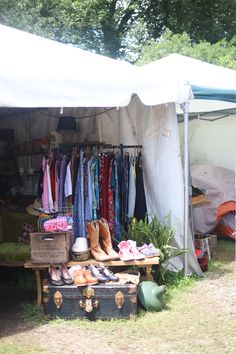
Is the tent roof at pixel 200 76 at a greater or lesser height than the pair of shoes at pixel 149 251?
greater

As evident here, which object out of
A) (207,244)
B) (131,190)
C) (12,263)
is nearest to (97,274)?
(12,263)

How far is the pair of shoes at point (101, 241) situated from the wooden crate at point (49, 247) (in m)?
0.37

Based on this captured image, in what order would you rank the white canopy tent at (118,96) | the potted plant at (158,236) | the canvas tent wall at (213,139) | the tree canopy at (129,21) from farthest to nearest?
the tree canopy at (129,21) → the canvas tent wall at (213,139) → the potted plant at (158,236) → the white canopy tent at (118,96)

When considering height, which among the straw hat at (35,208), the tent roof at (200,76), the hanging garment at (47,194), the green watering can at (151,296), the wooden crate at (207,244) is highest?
the tent roof at (200,76)

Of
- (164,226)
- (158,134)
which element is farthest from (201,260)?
(158,134)

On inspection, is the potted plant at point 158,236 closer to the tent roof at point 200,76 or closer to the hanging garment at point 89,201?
the hanging garment at point 89,201

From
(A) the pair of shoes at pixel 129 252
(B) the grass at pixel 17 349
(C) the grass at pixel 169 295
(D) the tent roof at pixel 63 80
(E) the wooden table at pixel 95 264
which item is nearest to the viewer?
(B) the grass at pixel 17 349

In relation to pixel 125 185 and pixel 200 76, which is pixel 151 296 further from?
pixel 200 76

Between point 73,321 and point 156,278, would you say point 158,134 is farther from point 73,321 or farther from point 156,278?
point 73,321

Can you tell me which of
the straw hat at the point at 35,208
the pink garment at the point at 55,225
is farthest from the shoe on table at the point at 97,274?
the straw hat at the point at 35,208

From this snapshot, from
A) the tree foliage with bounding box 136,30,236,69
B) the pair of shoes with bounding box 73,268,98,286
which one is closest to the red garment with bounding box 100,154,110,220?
the pair of shoes with bounding box 73,268,98,286

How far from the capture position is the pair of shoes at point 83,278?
159 inches

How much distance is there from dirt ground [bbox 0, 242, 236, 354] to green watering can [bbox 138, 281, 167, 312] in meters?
0.07

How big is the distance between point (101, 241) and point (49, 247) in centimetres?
70
